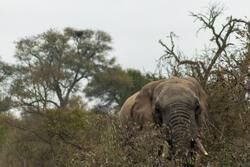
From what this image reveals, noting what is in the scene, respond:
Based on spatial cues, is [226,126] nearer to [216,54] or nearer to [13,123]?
[216,54]

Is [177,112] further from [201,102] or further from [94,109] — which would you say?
[94,109]

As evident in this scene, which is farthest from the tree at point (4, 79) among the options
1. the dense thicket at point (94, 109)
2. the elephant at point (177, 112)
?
the elephant at point (177, 112)

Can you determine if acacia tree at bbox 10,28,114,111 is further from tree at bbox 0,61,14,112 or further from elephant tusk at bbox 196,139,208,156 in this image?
elephant tusk at bbox 196,139,208,156

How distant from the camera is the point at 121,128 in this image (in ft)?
31.0

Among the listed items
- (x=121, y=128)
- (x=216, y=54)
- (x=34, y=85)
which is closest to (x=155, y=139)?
(x=121, y=128)

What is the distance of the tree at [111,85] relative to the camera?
136 ft

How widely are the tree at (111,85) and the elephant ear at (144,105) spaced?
29047 mm

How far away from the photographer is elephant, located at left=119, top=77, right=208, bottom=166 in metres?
9.90

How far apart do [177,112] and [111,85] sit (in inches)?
1270

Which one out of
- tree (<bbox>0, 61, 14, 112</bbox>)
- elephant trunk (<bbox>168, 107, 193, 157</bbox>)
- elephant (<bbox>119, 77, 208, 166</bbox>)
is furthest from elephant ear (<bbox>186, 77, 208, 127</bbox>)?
tree (<bbox>0, 61, 14, 112</bbox>)

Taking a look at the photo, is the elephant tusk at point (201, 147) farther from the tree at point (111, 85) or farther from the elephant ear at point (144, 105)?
the tree at point (111, 85)

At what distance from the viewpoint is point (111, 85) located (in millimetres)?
42688

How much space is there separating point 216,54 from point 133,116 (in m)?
2.46

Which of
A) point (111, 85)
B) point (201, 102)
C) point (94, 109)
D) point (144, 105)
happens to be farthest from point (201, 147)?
point (111, 85)
